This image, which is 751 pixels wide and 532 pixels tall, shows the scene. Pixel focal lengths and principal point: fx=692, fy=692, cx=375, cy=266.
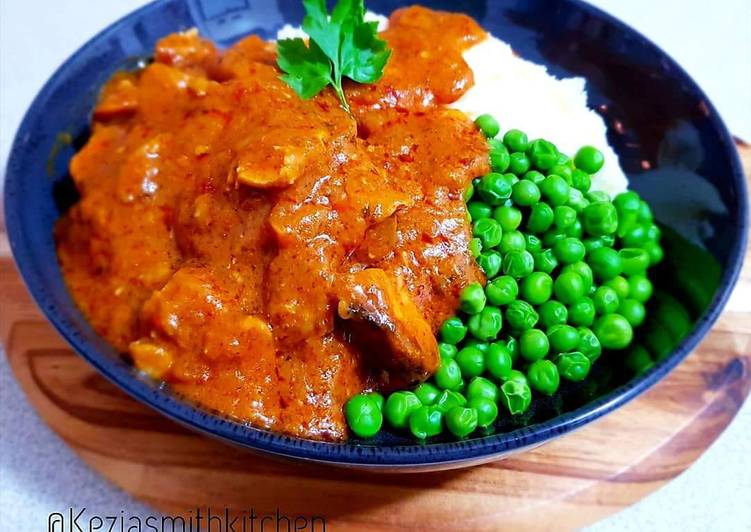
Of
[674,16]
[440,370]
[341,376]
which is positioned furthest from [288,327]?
[674,16]

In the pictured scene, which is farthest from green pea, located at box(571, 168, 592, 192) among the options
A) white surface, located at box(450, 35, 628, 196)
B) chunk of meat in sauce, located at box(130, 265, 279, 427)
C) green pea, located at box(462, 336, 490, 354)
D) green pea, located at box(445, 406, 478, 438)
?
chunk of meat in sauce, located at box(130, 265, 279, 427)

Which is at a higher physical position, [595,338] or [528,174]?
[528,174]

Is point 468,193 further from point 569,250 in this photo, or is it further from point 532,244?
point 569,250

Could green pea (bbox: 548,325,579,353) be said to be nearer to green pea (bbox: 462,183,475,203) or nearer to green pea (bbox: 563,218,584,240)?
green pea (bbox: 563,218,584,240)

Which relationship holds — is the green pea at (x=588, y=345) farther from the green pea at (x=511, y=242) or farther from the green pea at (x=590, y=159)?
the green pea at (x=590, y=159)

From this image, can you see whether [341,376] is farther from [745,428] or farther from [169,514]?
[745,428]

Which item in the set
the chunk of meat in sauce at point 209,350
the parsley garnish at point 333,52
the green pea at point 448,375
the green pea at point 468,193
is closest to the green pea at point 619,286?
the green pea at point 468,193
